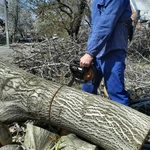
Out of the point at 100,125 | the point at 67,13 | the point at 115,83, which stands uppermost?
the point at 67,13

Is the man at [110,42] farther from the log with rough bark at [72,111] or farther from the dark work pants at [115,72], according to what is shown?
the log with rough bark at [72,111]

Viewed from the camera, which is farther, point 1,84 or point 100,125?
point 1,84

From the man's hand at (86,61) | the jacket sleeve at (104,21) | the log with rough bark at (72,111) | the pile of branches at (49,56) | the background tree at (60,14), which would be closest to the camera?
the log with rough bark at (72,111)

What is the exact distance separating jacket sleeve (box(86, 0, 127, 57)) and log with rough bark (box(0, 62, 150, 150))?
0.56m

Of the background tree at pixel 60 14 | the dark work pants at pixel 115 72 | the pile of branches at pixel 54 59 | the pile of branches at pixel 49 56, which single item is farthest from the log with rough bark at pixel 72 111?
the background tree at pixel 60 14

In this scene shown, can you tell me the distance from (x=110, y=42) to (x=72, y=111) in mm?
950

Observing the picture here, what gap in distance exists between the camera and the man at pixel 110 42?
2794 millimetres

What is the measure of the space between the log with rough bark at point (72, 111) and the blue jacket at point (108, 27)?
1.89 feet

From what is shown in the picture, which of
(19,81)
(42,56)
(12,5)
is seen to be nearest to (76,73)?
(19,81)

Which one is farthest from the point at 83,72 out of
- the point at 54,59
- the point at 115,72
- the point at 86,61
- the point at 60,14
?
the point at 60,14

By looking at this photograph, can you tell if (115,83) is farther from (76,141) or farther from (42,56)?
(42,56)

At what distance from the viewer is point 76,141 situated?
255 centimetres

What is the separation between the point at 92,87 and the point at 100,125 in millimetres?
991

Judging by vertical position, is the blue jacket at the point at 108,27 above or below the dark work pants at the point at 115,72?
above
